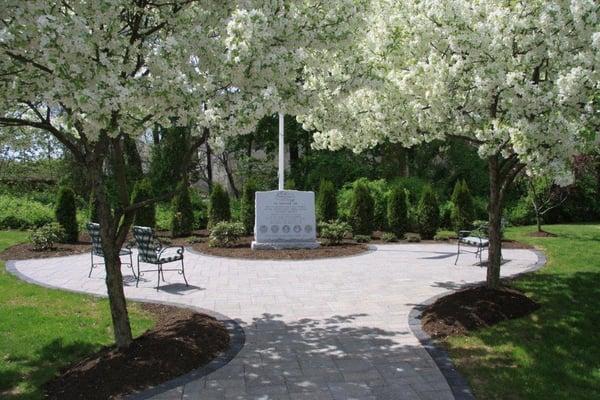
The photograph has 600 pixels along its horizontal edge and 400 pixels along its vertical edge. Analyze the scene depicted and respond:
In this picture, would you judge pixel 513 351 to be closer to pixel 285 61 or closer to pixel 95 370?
pixel 285 61

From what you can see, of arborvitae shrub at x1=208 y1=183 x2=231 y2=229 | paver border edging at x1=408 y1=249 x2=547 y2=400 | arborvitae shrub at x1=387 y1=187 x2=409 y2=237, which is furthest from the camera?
arborvitae shrub at x1=208 y1=183 x2=231 y2=229

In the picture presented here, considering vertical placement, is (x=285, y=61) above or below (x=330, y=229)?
above

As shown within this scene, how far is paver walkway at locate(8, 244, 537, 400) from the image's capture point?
16.0 feet

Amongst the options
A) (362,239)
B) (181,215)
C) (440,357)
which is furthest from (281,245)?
(440,357)

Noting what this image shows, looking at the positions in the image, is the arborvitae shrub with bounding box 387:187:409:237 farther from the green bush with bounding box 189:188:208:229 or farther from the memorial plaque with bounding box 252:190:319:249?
the green bush with bounding box 189:188:208:229

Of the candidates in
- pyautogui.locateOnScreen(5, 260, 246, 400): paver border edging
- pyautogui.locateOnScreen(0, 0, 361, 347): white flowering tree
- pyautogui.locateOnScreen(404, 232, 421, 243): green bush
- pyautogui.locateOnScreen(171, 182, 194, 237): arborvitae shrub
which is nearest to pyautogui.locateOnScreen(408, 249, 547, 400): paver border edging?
pyautogui.locateOnScreen(5, 260, 246, 400): paver border edging

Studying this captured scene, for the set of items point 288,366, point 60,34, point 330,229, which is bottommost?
point 288,366

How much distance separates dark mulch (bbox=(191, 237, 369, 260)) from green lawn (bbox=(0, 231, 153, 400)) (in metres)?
4.98

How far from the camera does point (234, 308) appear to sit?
7836mm

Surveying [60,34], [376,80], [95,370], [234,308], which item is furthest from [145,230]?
[60,34]

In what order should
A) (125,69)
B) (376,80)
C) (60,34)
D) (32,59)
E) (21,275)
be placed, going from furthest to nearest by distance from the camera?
(21,275) < (376,80) < (125,69) < (32,59) < (60,34)

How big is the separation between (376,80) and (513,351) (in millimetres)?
3471

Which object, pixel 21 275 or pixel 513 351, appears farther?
pixel 21 275

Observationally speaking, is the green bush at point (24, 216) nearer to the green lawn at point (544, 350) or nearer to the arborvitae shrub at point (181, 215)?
the arborvitae shrub at point (181, 215)
